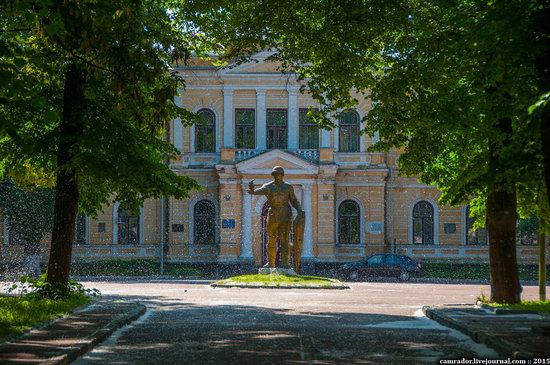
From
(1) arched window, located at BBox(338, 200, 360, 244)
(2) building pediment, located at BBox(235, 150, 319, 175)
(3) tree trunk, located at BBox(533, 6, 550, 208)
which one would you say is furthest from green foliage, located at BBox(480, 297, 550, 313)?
(1) arched window, located at BBox(338, 200, 360, 244)

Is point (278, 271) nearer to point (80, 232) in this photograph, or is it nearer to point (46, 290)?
point (46, 290)

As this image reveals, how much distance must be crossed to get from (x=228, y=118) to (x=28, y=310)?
36868mm

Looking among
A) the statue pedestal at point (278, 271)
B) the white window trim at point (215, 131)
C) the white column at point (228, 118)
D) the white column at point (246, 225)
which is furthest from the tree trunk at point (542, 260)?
the white window trim at point (215, 131)

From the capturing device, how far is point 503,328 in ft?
48.1

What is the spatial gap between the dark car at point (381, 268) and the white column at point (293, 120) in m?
8.63

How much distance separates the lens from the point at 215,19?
930 inches

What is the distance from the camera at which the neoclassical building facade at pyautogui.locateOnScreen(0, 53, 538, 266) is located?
174 ft

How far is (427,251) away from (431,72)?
1422 inches

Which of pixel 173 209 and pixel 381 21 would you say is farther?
pixel 173 209

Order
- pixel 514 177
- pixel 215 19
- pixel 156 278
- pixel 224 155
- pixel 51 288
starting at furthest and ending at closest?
pixel 224 155
pixel 156 278
pixel 215 19
pixel 51 288
pixel 514 177

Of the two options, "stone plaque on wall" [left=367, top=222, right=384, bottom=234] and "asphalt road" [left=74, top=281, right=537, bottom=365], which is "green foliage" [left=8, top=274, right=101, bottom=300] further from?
"stone plaque on wall" [left=367, top=222, right=384, bottom=234]

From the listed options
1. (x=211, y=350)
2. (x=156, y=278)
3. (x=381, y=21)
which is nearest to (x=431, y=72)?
(x=381, y=21)

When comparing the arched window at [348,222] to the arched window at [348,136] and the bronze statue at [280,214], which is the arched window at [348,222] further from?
the bronze statue at [280,214]

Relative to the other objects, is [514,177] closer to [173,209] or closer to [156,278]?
[156,278]
